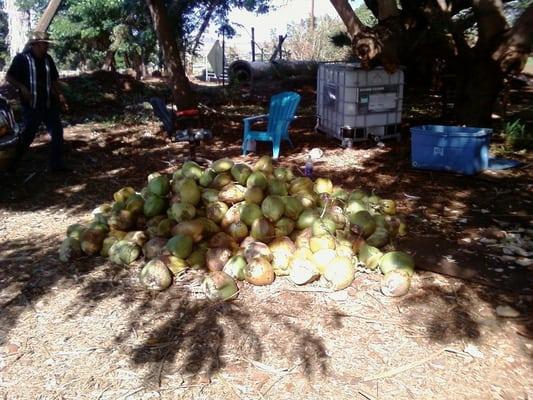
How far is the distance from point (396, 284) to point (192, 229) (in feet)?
4.68

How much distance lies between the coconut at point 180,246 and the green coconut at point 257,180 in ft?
2.00

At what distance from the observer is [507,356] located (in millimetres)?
2707

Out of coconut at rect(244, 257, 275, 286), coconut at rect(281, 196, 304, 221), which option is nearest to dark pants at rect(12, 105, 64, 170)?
coconut at rect(281, 196, 304, 221)

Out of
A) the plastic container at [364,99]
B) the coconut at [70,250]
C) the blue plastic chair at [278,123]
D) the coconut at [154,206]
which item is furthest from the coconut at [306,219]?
the plastic container at [364,99]

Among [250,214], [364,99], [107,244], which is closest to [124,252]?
[107,244]

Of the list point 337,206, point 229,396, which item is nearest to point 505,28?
point 337,206

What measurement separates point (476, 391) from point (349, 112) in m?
6.09

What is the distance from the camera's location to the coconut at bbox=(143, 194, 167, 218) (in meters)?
3.88

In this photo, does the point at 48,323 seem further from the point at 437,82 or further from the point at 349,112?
the point at 437,82

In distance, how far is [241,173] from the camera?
3896 mm

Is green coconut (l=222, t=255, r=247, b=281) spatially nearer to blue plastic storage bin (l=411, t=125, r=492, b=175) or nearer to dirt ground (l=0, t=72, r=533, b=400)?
dirt ground (l=0, t=72, r=533, b=400)

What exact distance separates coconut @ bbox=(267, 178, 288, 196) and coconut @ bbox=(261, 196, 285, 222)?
200 mm

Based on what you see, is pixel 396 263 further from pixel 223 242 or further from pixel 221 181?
pixel 221 181

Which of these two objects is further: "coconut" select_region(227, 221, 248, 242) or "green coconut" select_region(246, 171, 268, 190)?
"green coconut" select_region(246, 171, 268, 190)
